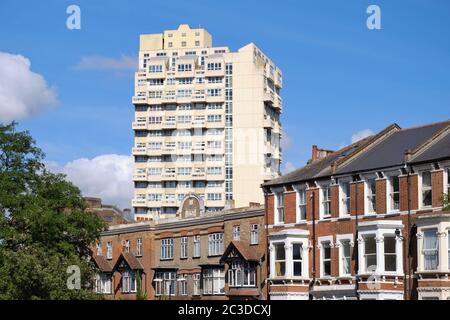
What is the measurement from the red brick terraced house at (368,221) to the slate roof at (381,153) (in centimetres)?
10

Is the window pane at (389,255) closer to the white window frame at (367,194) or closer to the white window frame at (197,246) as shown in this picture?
the white window frame at (367,194)

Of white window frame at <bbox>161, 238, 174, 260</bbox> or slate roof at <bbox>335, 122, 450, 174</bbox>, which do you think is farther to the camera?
white window frame at <bbox>161, 238, 174, 260</bbox>

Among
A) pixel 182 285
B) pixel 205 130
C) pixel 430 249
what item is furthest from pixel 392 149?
pixel 205 130

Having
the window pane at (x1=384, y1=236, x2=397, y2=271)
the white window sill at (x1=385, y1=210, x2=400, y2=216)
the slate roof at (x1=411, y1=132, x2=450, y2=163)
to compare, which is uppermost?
the slate roof at (x1=411, y1=132, x2=450, y2=163)

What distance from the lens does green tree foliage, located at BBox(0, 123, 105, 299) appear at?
6194 centimetres

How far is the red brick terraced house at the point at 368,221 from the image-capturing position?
186ft

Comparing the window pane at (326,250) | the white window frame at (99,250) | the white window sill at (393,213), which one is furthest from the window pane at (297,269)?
the white window frame at (99,250)

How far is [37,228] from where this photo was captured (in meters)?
65.6

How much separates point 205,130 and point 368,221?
124 m

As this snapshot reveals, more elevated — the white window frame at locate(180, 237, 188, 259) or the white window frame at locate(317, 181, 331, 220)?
the white window frame at locate(317, 181, 331, 220)

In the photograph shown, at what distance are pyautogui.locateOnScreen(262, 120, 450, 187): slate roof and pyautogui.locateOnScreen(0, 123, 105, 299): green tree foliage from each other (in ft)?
51.3

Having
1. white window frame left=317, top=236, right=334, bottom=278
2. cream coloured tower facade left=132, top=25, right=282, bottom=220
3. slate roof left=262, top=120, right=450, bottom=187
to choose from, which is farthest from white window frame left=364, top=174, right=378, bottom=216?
cream coloured tower facade left=132, top=25, right=282, bottom=220

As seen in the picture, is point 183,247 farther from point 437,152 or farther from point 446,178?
point 446,178

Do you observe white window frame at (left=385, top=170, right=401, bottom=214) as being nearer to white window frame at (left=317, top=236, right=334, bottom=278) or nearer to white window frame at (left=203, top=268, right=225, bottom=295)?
white window frame at (left=317, top=236, right=334, bottom=278)
